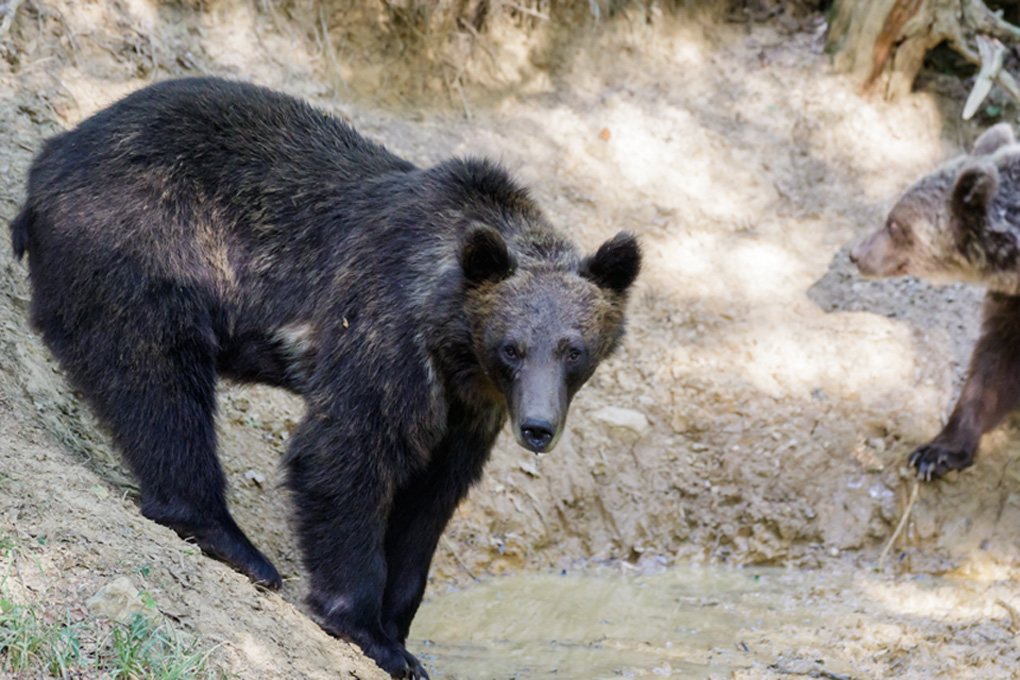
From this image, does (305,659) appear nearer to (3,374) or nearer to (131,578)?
(131,578)

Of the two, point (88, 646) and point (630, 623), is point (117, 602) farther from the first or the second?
point (630, 623)

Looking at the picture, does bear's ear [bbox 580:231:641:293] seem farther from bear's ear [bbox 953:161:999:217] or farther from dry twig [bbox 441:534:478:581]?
bear's ear [bbox 953:161:999:217]

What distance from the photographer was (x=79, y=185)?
5.27m

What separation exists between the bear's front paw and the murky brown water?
1.13 metres

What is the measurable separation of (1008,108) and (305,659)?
9750mm

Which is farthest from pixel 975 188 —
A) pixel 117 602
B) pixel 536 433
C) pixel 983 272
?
pixel 117 602

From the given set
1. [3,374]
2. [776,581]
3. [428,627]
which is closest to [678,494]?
[776,581]

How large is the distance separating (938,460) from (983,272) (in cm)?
154

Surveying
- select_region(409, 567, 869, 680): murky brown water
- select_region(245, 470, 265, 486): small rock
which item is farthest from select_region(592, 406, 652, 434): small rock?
select_region(245, 470, 265, 486): small rock

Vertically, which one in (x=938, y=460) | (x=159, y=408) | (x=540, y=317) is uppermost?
(x=540, y=317)

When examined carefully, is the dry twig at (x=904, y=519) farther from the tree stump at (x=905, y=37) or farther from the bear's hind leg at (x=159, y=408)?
the bear's hind leg at (x=159, y=408)

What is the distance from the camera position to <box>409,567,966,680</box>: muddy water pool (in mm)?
5785

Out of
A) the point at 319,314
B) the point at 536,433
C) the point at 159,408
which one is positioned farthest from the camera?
the point at 319,314

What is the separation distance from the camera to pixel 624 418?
853cm
